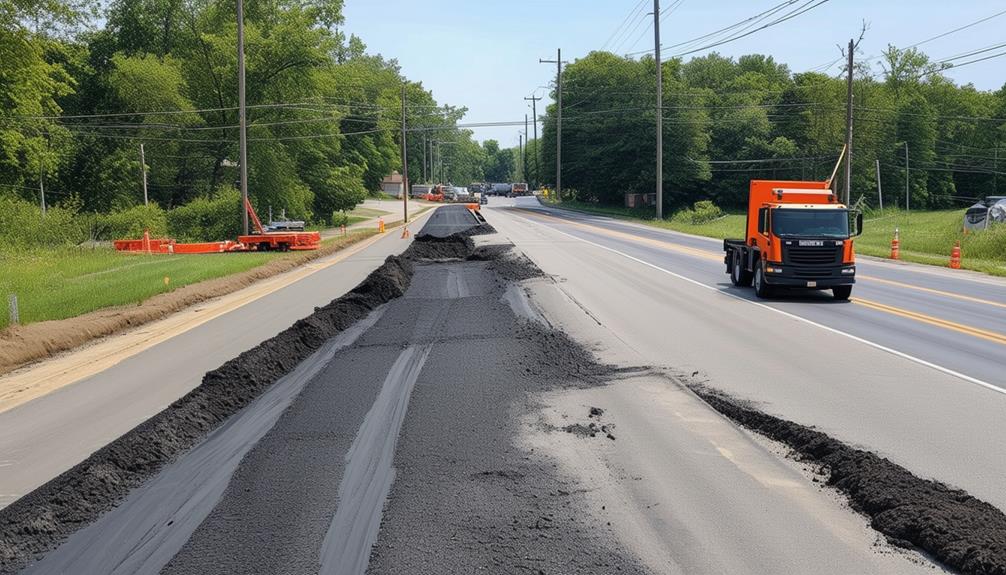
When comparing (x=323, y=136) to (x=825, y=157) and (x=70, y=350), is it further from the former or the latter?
(x=825, y=157)

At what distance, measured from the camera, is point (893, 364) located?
1252 cm

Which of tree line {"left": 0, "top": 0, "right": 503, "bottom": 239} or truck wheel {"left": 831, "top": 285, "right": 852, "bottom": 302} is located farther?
tree line {"left": 0, "top": 0, "right": 503, "bottom": 239}

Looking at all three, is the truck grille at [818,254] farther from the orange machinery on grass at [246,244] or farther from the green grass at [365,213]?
the green grass at [365,213]

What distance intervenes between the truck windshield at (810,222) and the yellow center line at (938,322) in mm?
1861

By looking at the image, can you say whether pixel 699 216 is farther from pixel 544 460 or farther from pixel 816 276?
pixel 544 460

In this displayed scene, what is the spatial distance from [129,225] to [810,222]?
127ft

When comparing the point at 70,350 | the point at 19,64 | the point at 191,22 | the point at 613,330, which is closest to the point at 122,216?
the point at 19,64

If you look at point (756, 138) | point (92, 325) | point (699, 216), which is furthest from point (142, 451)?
point (756, 138)

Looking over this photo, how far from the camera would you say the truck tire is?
23297 mm

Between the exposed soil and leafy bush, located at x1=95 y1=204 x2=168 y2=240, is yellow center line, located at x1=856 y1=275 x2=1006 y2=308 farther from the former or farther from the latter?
leafy bush, located at x1=95 y1=204 x2=168 y2=240

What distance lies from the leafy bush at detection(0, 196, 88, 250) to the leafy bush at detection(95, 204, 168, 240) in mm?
1560

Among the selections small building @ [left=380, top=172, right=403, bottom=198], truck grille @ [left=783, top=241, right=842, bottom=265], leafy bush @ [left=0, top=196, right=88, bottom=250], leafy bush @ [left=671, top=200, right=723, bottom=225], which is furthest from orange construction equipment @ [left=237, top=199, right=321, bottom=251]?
small building @ [left=380, top=172, right=403, bottom=198]

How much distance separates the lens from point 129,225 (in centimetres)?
4759

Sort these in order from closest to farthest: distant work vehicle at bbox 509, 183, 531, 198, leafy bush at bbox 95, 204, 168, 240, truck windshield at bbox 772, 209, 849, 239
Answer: truck windshield at bbox 772, 209, 849, 239
leafy bush at bbox 95, 204, 168, 240
distant work vehicle at bbox 509, 183, 531, 198
